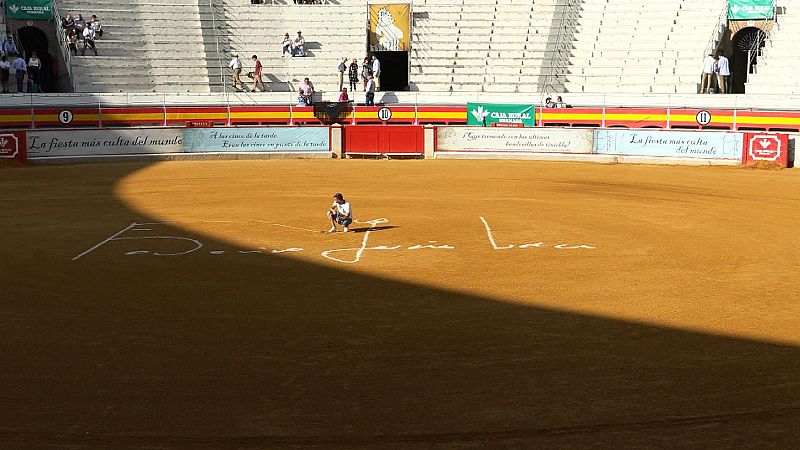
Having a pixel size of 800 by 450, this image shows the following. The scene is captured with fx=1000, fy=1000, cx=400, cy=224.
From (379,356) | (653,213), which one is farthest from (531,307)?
(653,213)

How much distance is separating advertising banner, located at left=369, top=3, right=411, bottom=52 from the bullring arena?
46cm

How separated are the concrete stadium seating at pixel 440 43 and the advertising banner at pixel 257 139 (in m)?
10.4

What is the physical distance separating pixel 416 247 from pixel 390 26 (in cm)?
3601

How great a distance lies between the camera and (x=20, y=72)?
4891cm

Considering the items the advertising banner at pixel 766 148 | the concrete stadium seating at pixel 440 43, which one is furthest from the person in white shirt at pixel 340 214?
the concrete stadium seating at pixel 440 43

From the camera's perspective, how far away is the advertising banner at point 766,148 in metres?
38.9

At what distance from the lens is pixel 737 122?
45.0 meters

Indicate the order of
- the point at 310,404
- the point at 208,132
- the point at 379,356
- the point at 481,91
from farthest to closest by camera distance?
the point at 481,91, the point at 208,132, the point at 379,356, the point at 310,404

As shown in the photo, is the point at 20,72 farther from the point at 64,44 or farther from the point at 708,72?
the point at 708,72

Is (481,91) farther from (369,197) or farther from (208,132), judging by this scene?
(369,197)

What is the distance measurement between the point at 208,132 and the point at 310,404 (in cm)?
3320

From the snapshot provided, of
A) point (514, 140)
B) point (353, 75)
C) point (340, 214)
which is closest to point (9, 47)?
point (353, 75)

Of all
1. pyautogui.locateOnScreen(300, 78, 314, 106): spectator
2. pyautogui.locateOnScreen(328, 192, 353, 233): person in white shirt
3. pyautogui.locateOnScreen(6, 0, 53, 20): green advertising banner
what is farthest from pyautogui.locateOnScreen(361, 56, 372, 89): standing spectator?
A: pyautogui.locateOnScreen(328, 192, 353, 233): person in white shirt

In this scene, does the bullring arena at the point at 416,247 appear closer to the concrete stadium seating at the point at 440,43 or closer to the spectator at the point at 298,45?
the concrete stadium seating at the point at 440,43
